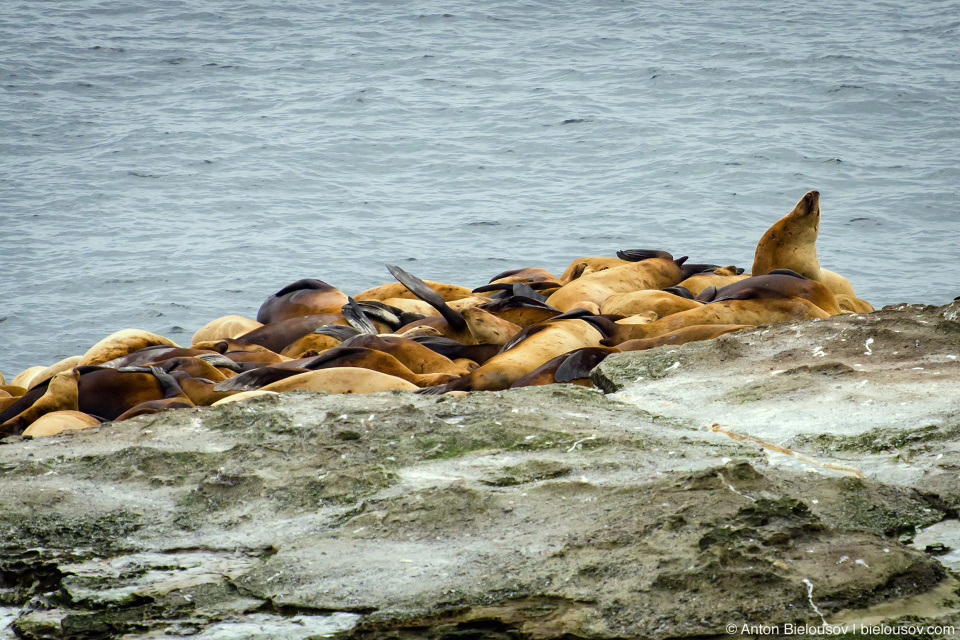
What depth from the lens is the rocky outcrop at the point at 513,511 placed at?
168 cm

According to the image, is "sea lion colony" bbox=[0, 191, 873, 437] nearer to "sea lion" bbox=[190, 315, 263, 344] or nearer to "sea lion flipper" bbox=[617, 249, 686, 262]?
"sea lion" bbox=[190, 315, 263, 344]

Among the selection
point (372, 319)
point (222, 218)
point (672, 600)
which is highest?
point (672, 600)

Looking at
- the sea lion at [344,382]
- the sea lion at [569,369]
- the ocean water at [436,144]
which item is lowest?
the ocean water at [436,144]

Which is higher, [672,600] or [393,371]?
[672,600]

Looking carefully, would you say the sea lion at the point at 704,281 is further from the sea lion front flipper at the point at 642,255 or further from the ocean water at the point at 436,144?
the ocean water at the point at 436,144

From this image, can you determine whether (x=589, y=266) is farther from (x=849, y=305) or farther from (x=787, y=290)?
(x=787, y=290)

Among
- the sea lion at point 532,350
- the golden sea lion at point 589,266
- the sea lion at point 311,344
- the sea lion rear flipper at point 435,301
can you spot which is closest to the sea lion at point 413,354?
the sea lion at point 532,350

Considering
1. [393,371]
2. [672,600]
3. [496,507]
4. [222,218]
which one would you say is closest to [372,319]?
[393,371]

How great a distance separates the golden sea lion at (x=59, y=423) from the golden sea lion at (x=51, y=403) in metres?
0.07

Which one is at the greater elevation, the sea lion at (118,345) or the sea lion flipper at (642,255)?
the sea lion at (118,345)

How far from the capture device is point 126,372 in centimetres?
448

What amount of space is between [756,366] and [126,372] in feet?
9.30

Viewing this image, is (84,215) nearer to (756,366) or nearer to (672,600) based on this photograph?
(756,366)

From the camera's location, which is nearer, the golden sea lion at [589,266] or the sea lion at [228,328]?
the sea lion at [228,328]
